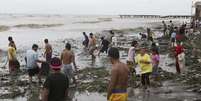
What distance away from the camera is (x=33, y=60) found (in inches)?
627

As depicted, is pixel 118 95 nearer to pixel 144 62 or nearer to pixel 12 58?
pixel 144 62

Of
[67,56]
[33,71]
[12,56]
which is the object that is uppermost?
[67,56]

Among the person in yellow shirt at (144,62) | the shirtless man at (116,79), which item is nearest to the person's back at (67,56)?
the person in yellow shirt at (144,62)

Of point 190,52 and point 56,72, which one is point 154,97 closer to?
point 56,72

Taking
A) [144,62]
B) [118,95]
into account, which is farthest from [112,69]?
[144,62]

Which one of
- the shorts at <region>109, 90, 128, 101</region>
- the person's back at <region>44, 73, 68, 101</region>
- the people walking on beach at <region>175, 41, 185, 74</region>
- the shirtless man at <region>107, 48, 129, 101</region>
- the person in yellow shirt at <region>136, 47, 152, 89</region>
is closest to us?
the person's back at <region>44, 73, 68, 101</region>

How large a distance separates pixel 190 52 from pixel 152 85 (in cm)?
1073

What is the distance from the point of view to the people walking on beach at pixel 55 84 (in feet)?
24.3

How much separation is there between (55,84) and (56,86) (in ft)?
0.15

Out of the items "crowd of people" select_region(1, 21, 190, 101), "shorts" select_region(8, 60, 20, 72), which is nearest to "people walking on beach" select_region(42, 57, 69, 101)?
"crowd of people" select_region(1, 21, 190, 101)

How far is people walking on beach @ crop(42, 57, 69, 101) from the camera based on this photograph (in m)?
7.42

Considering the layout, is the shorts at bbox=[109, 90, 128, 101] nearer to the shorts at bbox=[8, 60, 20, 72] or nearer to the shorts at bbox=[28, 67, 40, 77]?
the shorts at bbox=[28, 67, 40, 77]

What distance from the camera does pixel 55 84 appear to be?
24.5 ft

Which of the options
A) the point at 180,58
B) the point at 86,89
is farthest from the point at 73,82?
the point at 180,58
